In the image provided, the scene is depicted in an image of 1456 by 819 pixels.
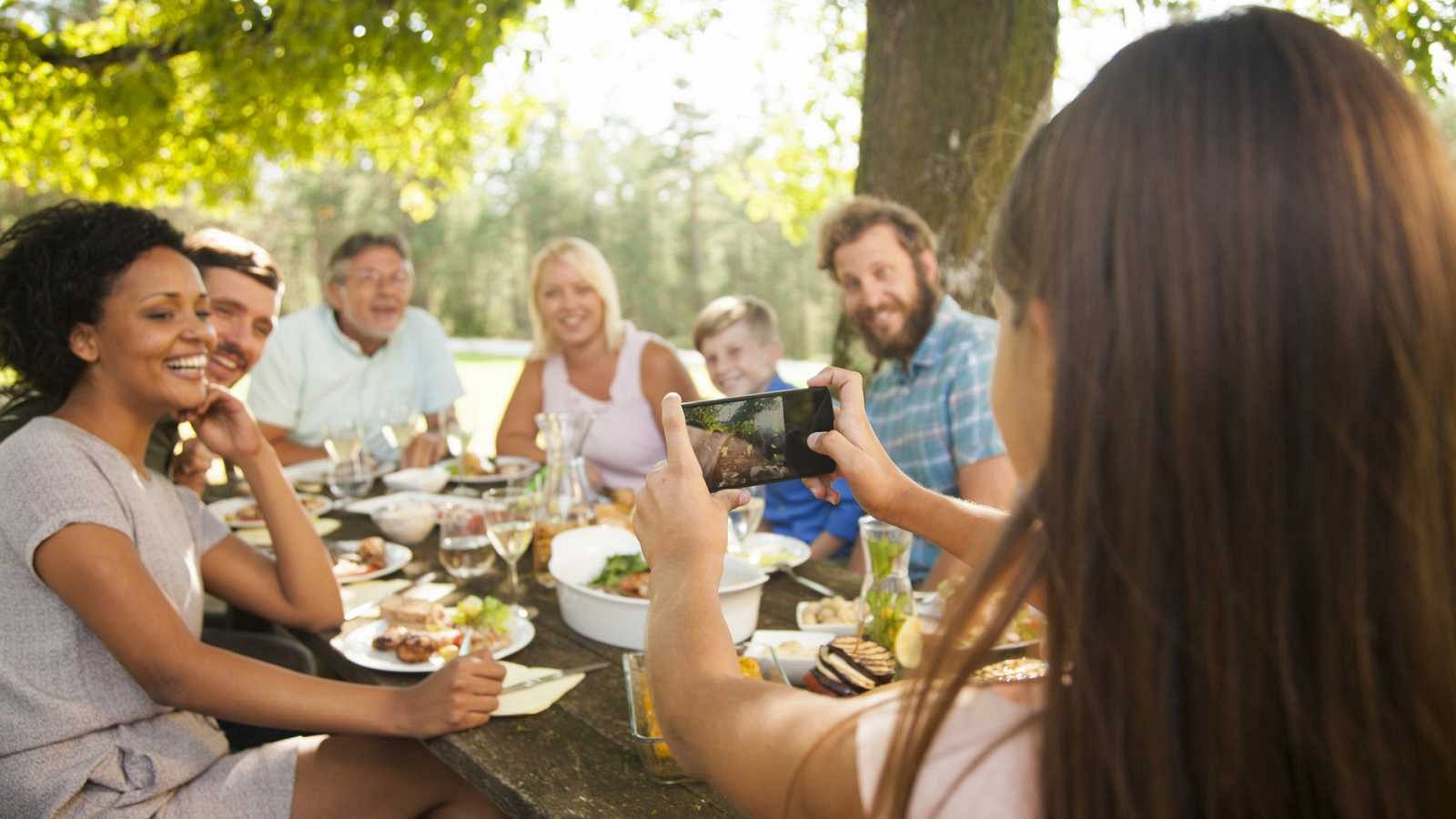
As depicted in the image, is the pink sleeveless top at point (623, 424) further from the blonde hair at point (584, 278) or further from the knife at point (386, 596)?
the knife at point (386, 596)

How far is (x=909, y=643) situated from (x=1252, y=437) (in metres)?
1.10

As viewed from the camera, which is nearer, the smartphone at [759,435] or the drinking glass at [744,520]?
the smartphone at [759,435]

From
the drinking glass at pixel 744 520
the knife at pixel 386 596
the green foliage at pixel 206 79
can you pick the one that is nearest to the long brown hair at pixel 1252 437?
the drinking glass at pixel 744 520

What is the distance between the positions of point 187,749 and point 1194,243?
1.98m

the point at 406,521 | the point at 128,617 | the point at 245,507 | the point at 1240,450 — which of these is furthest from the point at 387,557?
the point at 1240,450

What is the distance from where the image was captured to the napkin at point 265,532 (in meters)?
2.90

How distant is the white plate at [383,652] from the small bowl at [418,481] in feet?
4.69

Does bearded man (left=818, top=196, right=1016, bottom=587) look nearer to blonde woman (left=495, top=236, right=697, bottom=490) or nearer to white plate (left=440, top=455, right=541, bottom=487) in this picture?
blonde woman (left=495, top=236, right=697, bottom=490)

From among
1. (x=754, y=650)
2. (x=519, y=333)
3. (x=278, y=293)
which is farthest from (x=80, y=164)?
(x=519, y=333)

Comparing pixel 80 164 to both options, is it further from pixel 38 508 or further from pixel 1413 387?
pixel 1413 387

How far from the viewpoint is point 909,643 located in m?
1.79

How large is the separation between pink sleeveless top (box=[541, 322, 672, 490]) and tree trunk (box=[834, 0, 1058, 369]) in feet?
4.68

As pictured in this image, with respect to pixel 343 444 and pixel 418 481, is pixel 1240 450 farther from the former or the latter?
pixel 418 481

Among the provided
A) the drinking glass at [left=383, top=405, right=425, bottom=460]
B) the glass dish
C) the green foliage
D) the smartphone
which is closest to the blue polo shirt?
the drinking glass at [left=383, top=405, right=425, bottom=460]
